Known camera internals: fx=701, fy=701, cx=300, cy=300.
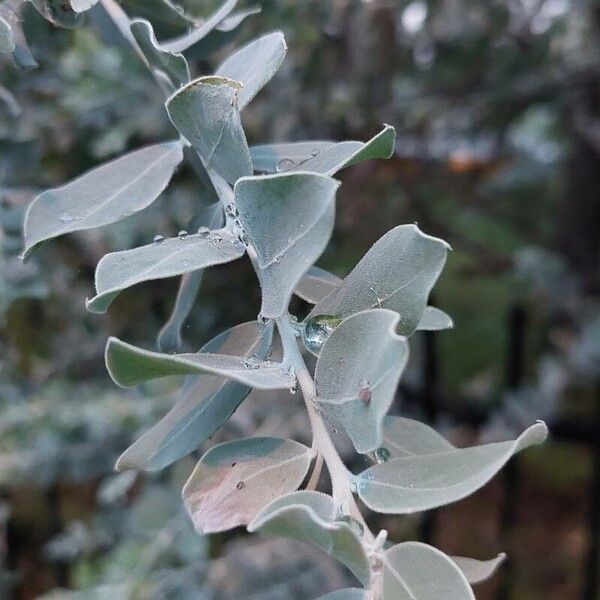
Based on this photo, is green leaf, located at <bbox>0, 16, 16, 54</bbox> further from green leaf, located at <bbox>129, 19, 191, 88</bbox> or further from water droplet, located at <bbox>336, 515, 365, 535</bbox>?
water droplet, located at <bbox>336, 515, 365, 535</bbox>

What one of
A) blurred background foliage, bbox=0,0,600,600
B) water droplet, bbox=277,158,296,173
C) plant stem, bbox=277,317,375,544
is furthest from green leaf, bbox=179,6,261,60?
plant stem, bbox=277,317,375,544

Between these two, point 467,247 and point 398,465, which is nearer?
point 398,465

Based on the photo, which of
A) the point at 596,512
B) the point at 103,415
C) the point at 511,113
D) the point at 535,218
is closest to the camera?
the point at 103,415

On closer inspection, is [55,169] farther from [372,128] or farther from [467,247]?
[467,247]

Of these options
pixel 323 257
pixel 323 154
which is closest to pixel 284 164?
pixel 323 154

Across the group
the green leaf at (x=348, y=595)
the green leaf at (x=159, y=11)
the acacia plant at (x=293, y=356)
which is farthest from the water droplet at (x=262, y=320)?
the green leaf at (x=159, y=11)

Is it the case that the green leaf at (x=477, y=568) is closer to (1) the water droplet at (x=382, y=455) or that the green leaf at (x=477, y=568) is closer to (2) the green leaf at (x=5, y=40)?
(1) the water droplet at (x=382, y=455)

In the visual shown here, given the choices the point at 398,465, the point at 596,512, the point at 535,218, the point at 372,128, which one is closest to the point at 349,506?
the point at 398,465
